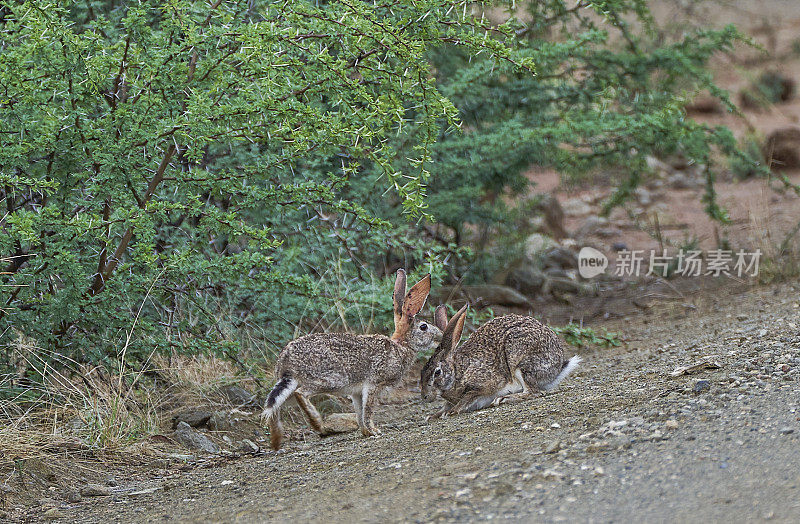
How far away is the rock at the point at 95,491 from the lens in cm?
531

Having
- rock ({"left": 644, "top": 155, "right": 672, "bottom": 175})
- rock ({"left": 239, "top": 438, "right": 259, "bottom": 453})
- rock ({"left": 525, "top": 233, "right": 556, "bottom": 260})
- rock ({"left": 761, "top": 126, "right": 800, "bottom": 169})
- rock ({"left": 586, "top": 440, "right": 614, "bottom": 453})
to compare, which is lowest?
rock ({"left": 239, "top": 438, "right": 259, "bottom": 453})

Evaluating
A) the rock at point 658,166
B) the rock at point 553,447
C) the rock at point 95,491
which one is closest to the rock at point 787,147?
the rock at point 658,166

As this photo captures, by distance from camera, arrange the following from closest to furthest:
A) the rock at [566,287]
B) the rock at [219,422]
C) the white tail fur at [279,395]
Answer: the white tail fur at [279,395] < the rock at [219,422] < the rock at [566,287]

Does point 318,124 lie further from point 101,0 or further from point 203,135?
point 101,0

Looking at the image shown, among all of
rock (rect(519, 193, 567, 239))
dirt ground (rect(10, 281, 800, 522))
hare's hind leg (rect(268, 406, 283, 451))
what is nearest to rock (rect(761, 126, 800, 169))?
rock (rect(519, 193, 567, 239))

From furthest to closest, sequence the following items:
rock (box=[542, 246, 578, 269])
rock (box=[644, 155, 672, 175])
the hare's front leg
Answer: rock (box=[644, 155, 672, 175]) → rock (box=[542, 246, 578, 269]) → the hare's front leg

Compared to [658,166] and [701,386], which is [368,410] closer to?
[701,386]

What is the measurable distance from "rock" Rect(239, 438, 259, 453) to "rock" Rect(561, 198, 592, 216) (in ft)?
32.7

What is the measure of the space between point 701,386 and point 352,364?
7.06ft

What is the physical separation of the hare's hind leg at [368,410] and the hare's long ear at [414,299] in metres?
0.62

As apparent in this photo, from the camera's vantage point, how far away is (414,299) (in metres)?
6.69

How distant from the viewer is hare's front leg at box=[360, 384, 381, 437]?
611 centimetres

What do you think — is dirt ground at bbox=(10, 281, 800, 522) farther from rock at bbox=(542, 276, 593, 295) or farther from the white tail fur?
rock at bbox=(542, 276, 593, 295)

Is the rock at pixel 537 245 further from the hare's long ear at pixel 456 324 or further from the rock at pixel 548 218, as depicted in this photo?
the hare's long ear at pixel 456 324
